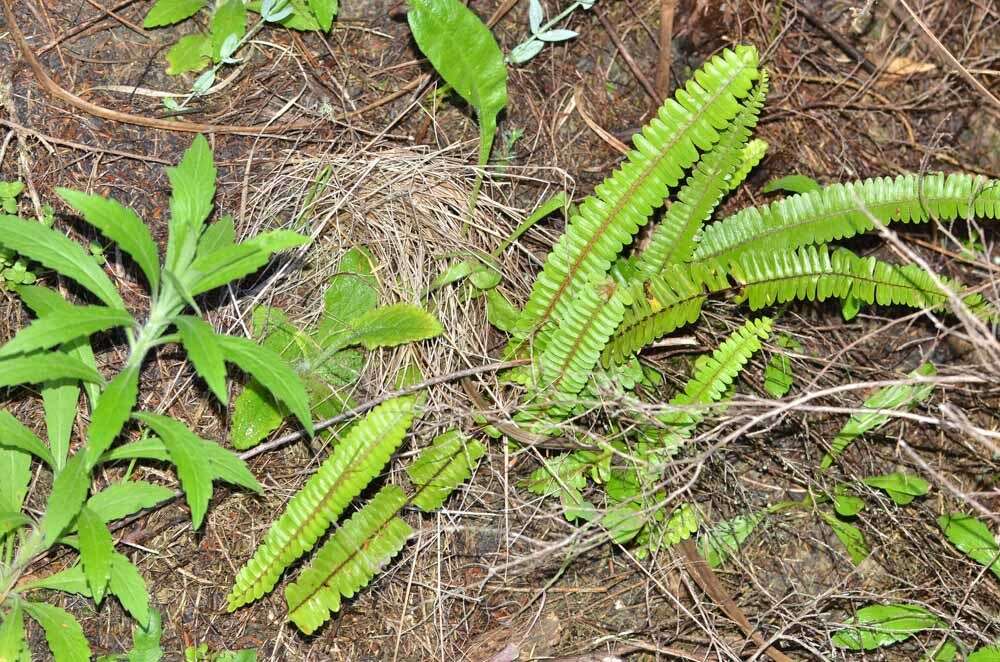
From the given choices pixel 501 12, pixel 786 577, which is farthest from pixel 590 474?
pixel 501 12

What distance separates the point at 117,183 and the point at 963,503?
3.73 m

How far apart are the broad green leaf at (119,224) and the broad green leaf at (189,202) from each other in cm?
8

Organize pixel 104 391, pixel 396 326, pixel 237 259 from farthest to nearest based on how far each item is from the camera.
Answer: pixel 396 326 < pixel 237 259 < pixel 104 391

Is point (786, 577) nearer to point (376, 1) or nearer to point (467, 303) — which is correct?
point (467, 303)

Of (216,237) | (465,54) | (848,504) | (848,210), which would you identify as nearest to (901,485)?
(848,504)

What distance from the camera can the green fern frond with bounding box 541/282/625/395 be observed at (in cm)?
332

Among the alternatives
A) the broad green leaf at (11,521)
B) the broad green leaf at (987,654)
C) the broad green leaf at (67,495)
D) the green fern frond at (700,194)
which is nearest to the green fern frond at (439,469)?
the green fern frond at (700,194)

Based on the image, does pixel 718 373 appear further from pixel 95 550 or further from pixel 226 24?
pixel 226 24

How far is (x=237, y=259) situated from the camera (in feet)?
9.97

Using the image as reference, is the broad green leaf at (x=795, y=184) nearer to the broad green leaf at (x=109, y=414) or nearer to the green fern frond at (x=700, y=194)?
the green fern frond at (x=700, y=194)

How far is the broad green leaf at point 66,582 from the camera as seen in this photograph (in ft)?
10.7

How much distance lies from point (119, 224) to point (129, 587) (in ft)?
4.21

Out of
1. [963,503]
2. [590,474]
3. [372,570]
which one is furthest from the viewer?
[963,503]

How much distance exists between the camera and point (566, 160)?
13.1 ft
